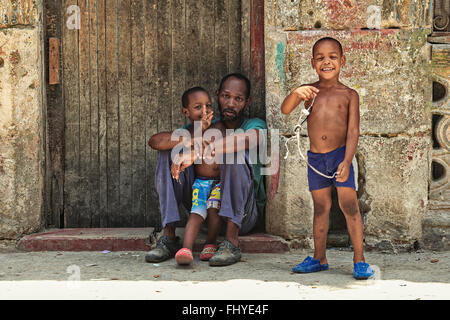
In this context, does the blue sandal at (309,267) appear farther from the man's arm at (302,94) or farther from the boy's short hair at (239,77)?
the boy's short hair at (239,77)

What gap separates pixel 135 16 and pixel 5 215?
1860 millimetres

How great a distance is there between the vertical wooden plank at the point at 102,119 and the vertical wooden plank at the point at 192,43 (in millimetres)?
677

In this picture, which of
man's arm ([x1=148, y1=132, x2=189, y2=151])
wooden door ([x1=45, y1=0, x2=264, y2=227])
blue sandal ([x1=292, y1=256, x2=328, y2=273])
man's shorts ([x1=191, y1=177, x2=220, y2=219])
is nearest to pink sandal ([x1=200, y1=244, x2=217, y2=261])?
man's shorts ([x1=191, y1=177, x2=220, y2=219])

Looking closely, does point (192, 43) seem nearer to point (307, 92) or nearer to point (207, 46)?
point (207, 46)

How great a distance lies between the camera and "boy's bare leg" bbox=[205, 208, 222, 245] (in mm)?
4035

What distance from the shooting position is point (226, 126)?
4.34 metres

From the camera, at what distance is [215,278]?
3432 mm

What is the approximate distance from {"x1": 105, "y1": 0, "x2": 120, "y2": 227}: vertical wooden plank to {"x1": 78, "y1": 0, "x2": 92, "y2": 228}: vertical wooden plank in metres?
0.16

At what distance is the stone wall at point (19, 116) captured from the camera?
168 inches

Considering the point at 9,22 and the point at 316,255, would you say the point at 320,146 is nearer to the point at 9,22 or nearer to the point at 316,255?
the point at 316,255

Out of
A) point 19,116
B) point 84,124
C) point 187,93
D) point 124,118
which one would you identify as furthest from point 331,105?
point 19,116

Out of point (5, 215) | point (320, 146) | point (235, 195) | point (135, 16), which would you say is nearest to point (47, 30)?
point (135, 16)

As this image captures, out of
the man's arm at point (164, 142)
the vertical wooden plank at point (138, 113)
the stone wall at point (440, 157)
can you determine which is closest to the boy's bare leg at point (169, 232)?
the man's arm at point (164, 142)

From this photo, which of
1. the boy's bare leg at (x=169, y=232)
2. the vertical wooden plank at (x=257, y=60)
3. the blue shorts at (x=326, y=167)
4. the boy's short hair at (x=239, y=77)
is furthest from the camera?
the vertical wooden plank at (x=257, y=60)
